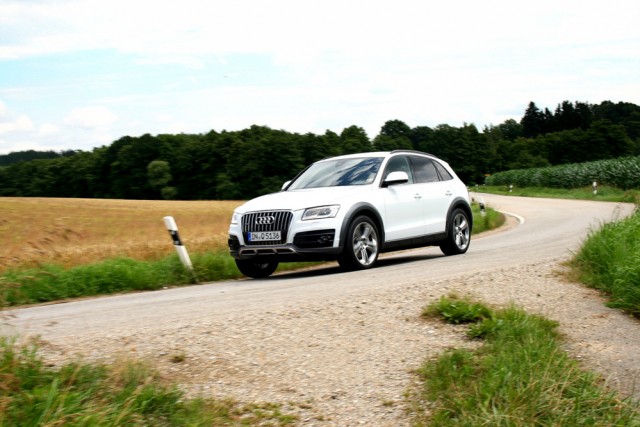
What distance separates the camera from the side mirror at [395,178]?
12.4m

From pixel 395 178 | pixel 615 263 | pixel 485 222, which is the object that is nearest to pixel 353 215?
pixel 395 178

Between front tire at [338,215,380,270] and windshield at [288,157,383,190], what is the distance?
80cm

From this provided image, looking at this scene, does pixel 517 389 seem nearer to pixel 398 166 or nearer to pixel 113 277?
pixel 113 277

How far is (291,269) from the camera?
14.3 meters

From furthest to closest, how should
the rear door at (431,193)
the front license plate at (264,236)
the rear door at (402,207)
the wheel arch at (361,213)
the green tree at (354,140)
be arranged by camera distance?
the green tree at (354,140), the rear door at (431,193), the rear door at (402,207), the front license plate at (264,236), the wheel arch at (361,213)

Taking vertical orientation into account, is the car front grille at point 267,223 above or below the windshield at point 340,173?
below

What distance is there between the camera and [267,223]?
38.0 feet

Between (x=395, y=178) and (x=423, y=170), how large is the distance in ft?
5.32

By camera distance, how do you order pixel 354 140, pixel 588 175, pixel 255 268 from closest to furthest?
Answer: pixel 255 268
pixel 588 175
pixel 354 140

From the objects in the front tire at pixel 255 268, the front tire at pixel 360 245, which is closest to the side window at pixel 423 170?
the front tire at pixel 360 245

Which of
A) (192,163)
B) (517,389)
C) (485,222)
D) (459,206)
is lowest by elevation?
(485,222)

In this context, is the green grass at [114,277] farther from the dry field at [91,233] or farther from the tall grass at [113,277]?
the dry field at [91,233]

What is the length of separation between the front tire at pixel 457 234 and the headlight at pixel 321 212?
3.22 meters

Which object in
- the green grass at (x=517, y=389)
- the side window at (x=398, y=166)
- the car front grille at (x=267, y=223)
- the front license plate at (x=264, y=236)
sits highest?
the side window at (x=398, y=166)
